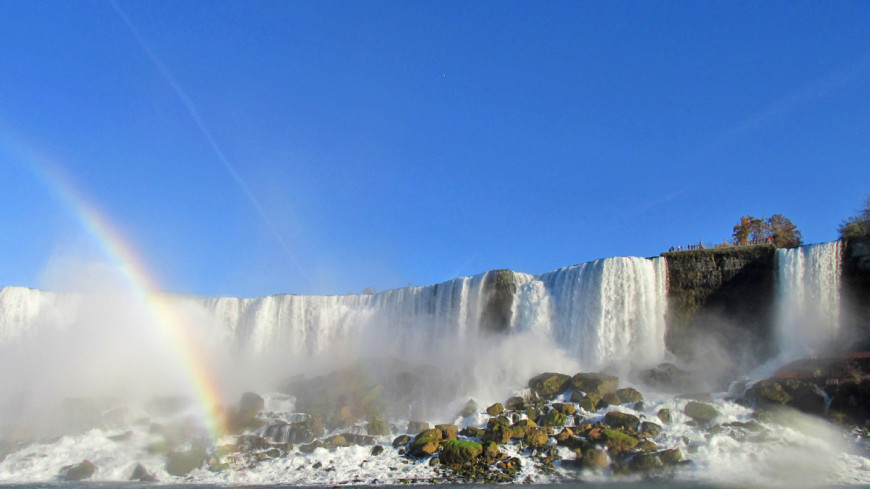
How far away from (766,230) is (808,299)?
2602 centimetres

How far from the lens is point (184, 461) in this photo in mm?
18688

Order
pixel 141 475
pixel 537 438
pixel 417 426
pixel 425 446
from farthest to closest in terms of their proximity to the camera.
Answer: pixel 417 426 → pixel 141 475 → pixel 425 446 → pixel 537 438

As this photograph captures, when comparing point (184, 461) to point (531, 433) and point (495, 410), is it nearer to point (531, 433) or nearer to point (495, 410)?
point (495, 410)

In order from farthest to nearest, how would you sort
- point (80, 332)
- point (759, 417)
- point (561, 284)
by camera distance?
1. point (80, 332)
2. point (561, 284)
3. point (759, 417)

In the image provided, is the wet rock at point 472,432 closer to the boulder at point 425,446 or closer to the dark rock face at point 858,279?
the boulder at point 425,446

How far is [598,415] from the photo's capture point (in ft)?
62.9

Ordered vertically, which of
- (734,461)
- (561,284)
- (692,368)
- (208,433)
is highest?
(561,284)

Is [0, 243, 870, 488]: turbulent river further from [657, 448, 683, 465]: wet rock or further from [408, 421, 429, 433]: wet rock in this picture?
[408, 421, 429, 433]: wet rock

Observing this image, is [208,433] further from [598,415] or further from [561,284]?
[561,284]

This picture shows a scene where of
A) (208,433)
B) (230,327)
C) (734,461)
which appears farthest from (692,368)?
(230,327)

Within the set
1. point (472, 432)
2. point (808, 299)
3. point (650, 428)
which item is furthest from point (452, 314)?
point (808, 299)

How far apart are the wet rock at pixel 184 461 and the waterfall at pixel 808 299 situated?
2200cm

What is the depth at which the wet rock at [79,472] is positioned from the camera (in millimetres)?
18375

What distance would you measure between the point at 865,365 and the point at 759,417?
4269mm
